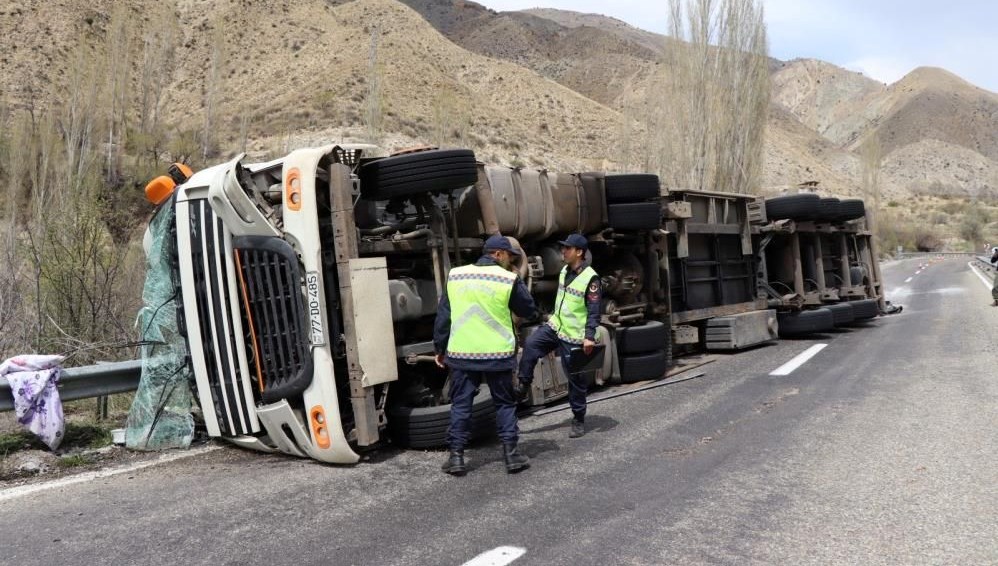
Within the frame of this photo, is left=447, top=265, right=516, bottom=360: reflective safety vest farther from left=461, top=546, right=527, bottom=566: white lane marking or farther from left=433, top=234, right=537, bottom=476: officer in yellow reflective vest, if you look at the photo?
left=461, top=546, right=527, bottom=566: white lane marking

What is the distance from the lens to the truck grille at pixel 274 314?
493 centimetres

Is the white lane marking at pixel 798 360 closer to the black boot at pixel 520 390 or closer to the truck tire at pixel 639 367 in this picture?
the truck tire at pixel 639 367

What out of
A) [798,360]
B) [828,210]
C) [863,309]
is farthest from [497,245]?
[863,309]

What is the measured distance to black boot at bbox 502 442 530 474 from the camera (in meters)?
4.74

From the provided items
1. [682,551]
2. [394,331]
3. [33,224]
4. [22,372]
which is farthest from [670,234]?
[33,224]

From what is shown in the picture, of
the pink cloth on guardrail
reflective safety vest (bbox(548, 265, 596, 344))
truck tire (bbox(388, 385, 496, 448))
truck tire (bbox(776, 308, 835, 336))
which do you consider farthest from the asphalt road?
truck tire (bbox(776, 308, 835, 336))

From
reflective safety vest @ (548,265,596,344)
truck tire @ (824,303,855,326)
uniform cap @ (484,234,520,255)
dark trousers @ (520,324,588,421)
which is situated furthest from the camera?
truck tire @ (824,303,855,326)

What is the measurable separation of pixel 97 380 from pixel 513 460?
335cm

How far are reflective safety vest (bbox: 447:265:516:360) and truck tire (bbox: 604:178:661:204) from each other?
3476 millimetres

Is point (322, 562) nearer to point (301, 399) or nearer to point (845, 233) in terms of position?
point (301, 399)

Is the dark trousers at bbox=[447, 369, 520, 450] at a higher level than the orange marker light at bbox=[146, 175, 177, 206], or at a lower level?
lower

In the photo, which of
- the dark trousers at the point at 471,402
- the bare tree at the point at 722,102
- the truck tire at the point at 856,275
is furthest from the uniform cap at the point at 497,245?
the bare tree at the point at 722,102

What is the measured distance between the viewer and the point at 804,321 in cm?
1123

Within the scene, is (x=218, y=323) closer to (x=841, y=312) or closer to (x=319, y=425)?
(x=319, y=425)
